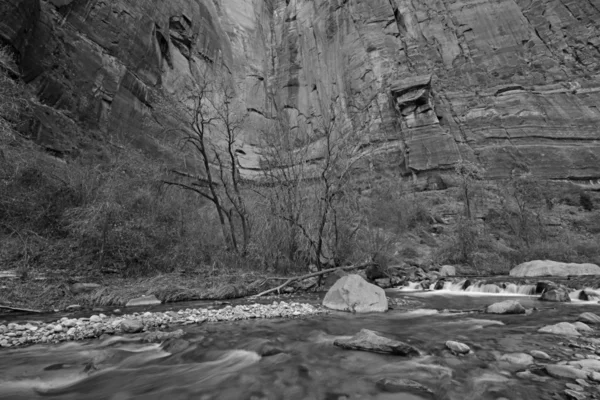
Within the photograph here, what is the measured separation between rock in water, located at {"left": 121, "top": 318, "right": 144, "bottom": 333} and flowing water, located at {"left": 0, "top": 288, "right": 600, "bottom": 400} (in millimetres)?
528

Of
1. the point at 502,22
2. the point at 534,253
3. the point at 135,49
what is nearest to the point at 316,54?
the point at 502,22

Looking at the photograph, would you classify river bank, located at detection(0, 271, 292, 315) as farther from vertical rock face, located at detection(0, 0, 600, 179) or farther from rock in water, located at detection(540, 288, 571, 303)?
vertical rock face, located at detection(0, 0, 600, 179)

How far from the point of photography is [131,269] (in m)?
11.5

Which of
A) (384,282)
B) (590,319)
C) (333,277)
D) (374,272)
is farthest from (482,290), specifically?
(590,319)

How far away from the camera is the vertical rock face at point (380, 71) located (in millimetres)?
24609

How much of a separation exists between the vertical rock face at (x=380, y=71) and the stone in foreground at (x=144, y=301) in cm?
1509

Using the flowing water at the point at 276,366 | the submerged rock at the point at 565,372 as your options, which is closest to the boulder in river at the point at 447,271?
the flowing water at the point at 276,366

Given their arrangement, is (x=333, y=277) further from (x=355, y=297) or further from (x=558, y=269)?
(x=558, y=269)

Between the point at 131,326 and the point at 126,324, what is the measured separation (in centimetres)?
13

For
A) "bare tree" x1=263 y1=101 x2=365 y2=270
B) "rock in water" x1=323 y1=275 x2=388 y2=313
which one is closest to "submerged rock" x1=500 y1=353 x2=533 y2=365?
"rock in water" x1=323 y1=275 x2=388 y2=313

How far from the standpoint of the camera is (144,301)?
9.16 m

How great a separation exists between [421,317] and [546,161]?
39087mm

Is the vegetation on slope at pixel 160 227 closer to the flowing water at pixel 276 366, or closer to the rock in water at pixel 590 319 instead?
the flowing water at pixel 276 366

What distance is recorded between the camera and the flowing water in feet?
11.1
